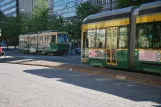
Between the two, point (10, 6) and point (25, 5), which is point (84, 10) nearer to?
point (25, 5)

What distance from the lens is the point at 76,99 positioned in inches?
439

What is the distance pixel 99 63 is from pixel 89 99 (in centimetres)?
1174

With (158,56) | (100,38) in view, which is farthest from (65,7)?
(158,56)

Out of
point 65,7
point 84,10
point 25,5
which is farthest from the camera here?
point 25,5

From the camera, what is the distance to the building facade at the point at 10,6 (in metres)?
169

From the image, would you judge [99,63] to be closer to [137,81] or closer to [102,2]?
[137,81]

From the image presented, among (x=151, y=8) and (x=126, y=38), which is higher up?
(x=151, y=8)

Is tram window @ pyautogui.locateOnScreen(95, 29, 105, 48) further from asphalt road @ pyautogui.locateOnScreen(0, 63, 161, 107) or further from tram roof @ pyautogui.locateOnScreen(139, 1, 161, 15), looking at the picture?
asphalt road @ pyautogui.locateOnScreen(0, 63, 161, 107)

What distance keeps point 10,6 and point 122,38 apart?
16195 centimetres

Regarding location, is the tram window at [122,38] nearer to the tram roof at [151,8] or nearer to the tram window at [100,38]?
the tram roof at [151,8]

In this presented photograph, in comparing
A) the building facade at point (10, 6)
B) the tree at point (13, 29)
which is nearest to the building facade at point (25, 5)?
the building facade at point (10, 6)

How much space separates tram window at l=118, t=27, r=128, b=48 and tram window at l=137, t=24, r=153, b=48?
1199mm

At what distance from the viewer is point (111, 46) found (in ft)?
69.4

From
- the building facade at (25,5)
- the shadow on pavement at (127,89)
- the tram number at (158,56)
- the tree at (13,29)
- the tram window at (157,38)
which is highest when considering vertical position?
the building facade at (25,5)
